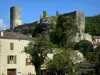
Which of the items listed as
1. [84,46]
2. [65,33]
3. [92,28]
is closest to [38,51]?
[84,46]

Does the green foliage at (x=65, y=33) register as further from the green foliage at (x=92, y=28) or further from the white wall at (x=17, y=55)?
the white wall at (x=17, y=55)

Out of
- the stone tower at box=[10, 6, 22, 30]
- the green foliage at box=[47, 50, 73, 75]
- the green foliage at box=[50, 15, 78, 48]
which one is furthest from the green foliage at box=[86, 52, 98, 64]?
the stone tower at box=[10, 6, 22, 30]

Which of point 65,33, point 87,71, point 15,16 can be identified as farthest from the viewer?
point 15,16

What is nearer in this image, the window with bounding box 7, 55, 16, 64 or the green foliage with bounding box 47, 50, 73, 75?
the green foliage with bounding box 47, 50, 73, 75

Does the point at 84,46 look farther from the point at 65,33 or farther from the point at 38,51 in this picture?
the point at 38,51

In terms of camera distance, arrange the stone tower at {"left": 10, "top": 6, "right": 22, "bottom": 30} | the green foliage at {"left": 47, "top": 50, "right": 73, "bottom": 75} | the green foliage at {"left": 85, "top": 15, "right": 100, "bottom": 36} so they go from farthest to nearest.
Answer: the stone tower at {"left": 10, "top": 6, "right": 22, "bottom": 30} < the green foliage at {"left": 85, "top": 15, "right": 100, "bottom": 36} < the green foliage at {"left": 47, "top": 50, "right": 73, "bottom": 75}

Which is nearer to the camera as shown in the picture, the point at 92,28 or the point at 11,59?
the point at 11,59

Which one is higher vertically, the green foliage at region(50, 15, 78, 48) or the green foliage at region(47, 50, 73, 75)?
the green foliage at region(50, 15, 78, 48)

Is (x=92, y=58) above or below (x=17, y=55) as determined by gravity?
below

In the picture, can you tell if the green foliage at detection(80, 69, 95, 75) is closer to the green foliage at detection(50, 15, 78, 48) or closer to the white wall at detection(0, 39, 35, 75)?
the white wall at detection(0, 39, 35, 75)

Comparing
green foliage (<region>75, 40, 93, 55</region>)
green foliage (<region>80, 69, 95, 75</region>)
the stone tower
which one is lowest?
green foliage (<region>80, 69, 95, 75</region>)

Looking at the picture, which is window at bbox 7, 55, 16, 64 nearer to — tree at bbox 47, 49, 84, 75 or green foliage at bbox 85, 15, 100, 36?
tree at bbox 47, 49, 84, 75

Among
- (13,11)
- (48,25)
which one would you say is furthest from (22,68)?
(13,11)

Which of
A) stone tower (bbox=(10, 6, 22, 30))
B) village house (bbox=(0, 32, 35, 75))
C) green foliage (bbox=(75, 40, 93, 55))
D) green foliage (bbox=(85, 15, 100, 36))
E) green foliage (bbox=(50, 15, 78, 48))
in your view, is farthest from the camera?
stone tower (bbox=(10, 6, 22, 30))
